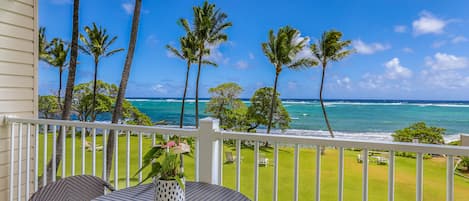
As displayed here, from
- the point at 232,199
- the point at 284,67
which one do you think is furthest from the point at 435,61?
the point at 232,199

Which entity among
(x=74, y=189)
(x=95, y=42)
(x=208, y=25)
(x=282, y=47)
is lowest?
(x=74, y=189)

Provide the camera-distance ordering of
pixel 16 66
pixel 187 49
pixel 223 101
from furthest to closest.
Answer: pixel 223 101
pixel 187 49
pixel 16 66

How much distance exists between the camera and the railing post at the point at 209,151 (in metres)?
1.97

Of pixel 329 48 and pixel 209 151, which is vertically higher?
pixel 329 48

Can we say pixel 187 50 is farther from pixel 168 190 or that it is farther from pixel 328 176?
pixel 168 190

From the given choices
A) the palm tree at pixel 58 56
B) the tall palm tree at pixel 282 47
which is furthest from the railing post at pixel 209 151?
the tall palm tree at pixel 282 47

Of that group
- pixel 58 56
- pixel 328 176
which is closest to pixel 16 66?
pixel 58 56

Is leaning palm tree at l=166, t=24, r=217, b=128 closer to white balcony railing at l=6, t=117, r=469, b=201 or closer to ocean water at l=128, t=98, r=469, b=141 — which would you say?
ocean water at l=128, t=98, r=469, b=141

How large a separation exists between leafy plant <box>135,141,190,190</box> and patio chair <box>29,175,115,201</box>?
0.78m

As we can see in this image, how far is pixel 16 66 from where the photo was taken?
2.91m

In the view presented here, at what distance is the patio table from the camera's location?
1.49m

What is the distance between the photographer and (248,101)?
17.9 meters

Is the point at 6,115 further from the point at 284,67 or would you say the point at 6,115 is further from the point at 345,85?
the point at 345,85

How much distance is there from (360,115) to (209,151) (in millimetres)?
16357
